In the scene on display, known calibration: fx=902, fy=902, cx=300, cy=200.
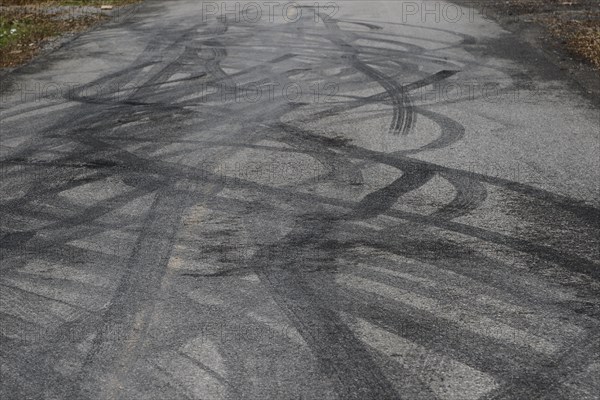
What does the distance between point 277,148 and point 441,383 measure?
4.81 metres

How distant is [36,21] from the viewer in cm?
1783

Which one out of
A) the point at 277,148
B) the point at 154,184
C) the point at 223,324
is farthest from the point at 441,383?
the point at 277,148

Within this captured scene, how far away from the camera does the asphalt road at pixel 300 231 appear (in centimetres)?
491

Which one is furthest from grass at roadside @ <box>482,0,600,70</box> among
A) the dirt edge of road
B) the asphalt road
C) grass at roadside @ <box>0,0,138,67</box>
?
grass at roadside @ <box>0,0,138,67</box>

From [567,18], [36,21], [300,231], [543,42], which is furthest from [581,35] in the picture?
[36,21]

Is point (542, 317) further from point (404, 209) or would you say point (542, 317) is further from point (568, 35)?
point (568, 35)

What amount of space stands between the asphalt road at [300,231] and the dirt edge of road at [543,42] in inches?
14.4

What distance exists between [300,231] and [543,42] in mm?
9297

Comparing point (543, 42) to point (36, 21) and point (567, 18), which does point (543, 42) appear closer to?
point (567, 18)

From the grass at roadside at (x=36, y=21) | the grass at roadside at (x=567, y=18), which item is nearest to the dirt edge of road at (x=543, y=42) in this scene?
the grass at roadside at (x=567, y=18)

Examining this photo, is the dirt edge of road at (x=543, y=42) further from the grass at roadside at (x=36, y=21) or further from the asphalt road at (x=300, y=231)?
the grass at roadside at (x=36, y=21)

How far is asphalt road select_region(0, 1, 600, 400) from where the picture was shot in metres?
4.91

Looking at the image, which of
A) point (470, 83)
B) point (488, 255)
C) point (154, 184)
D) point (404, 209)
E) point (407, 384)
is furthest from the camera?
point (470, 83)

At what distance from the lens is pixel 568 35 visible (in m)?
15.1
